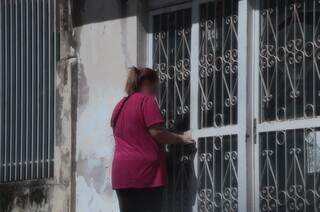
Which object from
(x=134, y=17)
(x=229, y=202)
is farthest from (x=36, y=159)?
(x=229, y=202)

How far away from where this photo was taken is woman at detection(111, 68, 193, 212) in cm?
765

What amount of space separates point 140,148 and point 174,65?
94 cm

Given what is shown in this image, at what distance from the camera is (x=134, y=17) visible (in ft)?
28.1

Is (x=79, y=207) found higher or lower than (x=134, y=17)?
lower

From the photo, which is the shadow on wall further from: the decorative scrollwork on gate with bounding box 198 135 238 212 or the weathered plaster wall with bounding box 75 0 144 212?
the decorative scrollwork on gate with bounding box 198 135 238 212

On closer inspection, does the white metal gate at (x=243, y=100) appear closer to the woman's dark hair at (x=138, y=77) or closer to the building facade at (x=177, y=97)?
the building facade at (x=177, y=97)

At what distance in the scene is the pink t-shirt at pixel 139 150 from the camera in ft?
25.1

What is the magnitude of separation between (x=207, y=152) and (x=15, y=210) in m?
2.35

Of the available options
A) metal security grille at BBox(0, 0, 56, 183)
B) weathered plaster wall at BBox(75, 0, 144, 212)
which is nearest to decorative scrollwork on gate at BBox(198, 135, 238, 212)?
weathered plaster wall at BBox(75, 0, 144, 212)

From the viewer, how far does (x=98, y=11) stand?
29.3 ft

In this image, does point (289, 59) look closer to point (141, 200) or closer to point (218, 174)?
point (218, 174)

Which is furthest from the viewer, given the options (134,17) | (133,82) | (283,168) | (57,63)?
(57,63)

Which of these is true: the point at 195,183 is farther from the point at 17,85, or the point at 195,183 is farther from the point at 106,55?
the point at 17,85

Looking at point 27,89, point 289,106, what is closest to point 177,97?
point 289,106
